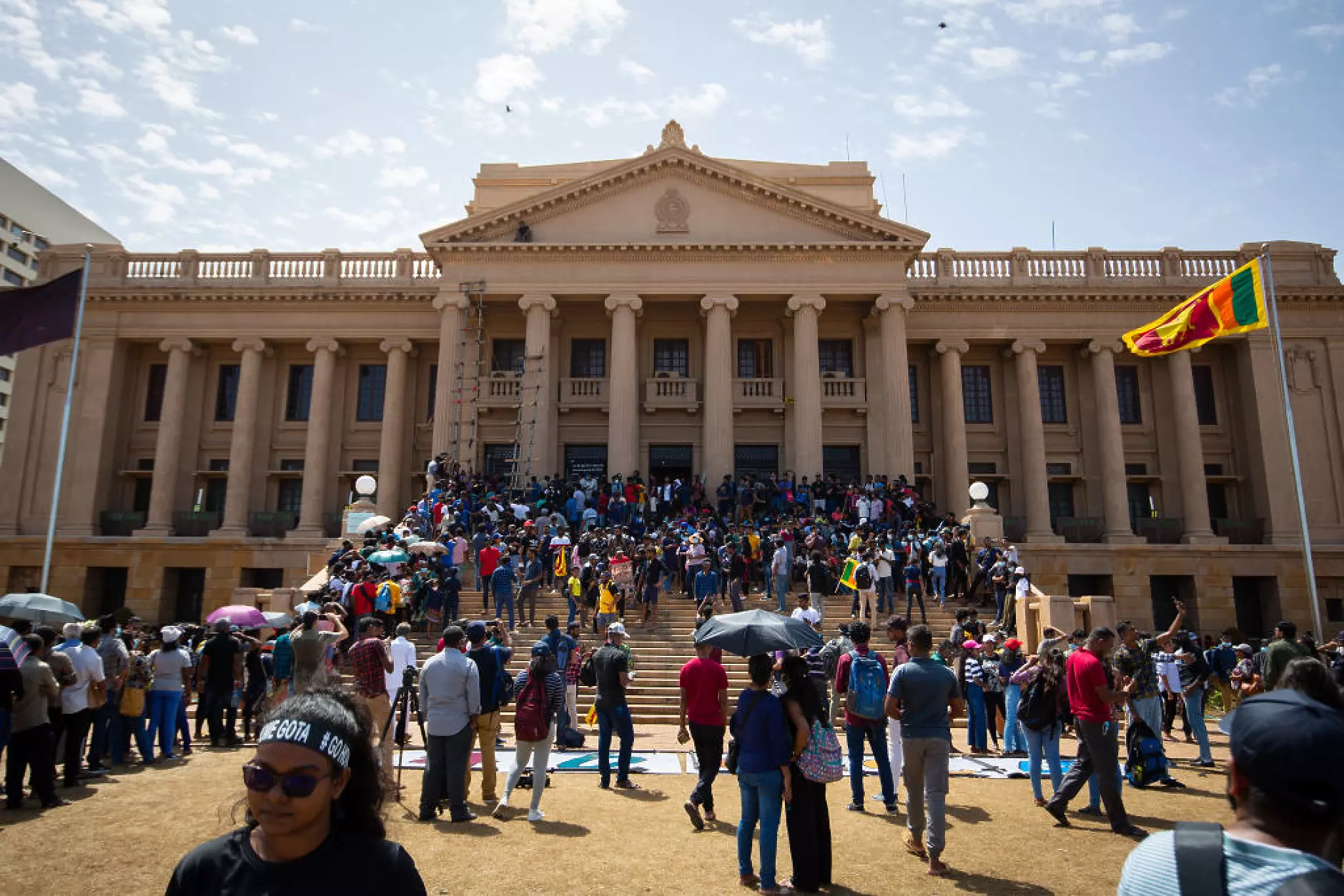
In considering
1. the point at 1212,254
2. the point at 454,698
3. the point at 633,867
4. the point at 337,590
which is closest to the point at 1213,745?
the point at 633,867

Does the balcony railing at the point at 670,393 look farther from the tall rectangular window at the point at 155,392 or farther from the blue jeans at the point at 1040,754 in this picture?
the blue jeans at the point at 1040,754

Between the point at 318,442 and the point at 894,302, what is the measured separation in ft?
71.6

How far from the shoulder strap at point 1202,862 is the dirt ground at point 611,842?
4.85 meters

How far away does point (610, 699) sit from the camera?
409 inches

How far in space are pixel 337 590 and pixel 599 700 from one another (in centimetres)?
832

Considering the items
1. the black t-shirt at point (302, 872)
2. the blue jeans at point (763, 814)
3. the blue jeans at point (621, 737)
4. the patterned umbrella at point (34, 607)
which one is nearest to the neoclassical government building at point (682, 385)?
the patterned umbrella at point (34, 607)

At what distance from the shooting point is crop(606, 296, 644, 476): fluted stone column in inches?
1162

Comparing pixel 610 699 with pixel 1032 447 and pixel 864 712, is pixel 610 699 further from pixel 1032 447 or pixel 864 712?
pixel 1032 447

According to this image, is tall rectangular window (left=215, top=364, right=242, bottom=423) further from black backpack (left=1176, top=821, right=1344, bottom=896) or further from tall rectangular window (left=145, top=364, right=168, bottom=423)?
black backpack (left=1176, top=821, right=1344, bottom=896)

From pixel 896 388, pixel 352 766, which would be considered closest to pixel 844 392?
pixel 896 388

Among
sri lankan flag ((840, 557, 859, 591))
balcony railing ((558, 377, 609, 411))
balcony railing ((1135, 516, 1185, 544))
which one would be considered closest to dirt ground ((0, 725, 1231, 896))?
sri lankan flag ((840, 557, 859, 591))

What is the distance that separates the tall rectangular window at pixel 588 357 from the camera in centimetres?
3397

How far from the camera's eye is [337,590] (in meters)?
16.8

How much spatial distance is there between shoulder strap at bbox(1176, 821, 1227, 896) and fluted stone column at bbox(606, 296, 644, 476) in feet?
87.0
